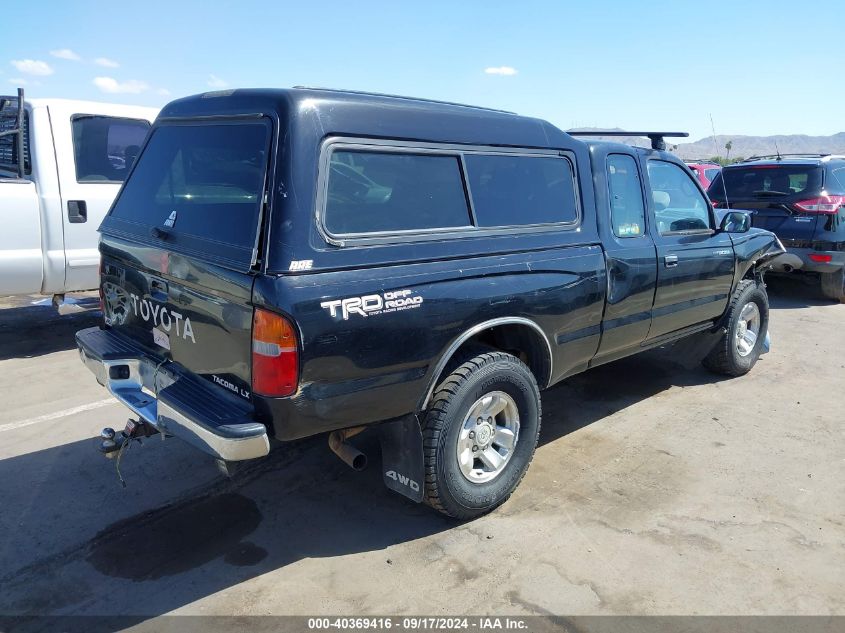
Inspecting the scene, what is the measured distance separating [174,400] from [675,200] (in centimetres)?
380

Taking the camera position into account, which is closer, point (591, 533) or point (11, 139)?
point (591, 533)

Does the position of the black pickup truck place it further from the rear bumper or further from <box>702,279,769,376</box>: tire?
<box>702,279,769,376</box>: tire

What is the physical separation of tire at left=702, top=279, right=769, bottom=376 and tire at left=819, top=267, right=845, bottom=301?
3.61 meters

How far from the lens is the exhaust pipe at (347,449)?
3.15m

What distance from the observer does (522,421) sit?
12.2 ft

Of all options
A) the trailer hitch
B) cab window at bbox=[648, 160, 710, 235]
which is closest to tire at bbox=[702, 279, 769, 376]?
cab window at bbox=[648, 160, 710, 235]

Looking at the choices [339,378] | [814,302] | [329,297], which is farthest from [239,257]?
[814,302]

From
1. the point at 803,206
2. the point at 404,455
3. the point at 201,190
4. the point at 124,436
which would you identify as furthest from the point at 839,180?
the point at 124,436

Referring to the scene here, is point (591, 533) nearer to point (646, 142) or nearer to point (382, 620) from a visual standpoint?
point (382, 620)

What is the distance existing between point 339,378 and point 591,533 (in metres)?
1.64

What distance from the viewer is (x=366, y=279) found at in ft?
9.32

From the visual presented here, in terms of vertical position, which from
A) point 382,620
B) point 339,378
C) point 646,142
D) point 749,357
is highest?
point 646,142

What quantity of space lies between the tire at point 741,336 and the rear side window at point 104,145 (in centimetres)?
551

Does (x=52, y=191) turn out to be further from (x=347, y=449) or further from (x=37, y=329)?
(x=347, y=449)
